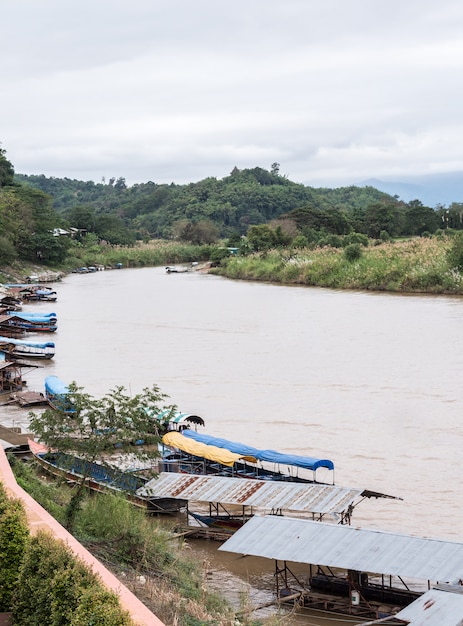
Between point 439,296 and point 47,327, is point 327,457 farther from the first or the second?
point 439,296

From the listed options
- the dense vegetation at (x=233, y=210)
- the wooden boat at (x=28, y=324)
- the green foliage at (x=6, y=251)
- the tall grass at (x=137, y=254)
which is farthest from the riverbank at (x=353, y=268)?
the wooden boat at (x=28, y=324)

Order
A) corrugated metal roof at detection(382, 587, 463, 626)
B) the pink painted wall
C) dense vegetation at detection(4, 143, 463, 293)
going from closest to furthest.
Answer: the pink painted wall, corrugated metal roof at detection(382, 587, 463, 626), dense vegetation at detection(4, 143, 463, 293)

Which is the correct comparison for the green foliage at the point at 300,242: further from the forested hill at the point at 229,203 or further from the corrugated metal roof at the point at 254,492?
the corrugated metal roof at the point at 254,492

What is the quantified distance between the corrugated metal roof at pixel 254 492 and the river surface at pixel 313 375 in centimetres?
73

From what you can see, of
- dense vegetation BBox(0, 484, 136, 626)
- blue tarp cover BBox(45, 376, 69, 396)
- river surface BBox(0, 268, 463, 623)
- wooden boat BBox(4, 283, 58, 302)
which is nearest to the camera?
dense vegetation BBox(0, 484, 136, 626)

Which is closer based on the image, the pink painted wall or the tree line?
the pink painted wall

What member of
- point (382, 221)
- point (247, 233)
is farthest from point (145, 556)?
point (247, 233)

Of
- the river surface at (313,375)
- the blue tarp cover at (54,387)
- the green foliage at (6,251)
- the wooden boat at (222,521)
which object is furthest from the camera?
the green foliage at (6,251)

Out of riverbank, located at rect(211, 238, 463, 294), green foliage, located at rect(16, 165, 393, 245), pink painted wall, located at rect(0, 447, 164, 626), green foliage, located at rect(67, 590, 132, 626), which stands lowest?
pink painted wall, located at rect(0, 447, 164, 626)

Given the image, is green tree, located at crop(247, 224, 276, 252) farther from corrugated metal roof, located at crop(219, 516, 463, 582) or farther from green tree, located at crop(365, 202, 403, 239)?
corrugated metal roof, located at crop(219, 516, 463, 582)

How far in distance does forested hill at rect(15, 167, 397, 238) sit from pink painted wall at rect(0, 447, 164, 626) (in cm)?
7041

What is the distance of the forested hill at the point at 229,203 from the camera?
3620 inches

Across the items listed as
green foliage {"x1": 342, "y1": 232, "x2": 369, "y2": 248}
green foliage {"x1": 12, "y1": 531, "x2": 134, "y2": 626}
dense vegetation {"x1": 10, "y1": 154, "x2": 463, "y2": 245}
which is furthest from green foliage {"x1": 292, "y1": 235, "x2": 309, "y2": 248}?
green foliage {"x1": 12, "y1": 531, "x2": 134, "y2": 626}

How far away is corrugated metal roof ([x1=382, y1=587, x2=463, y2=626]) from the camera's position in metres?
7.46
